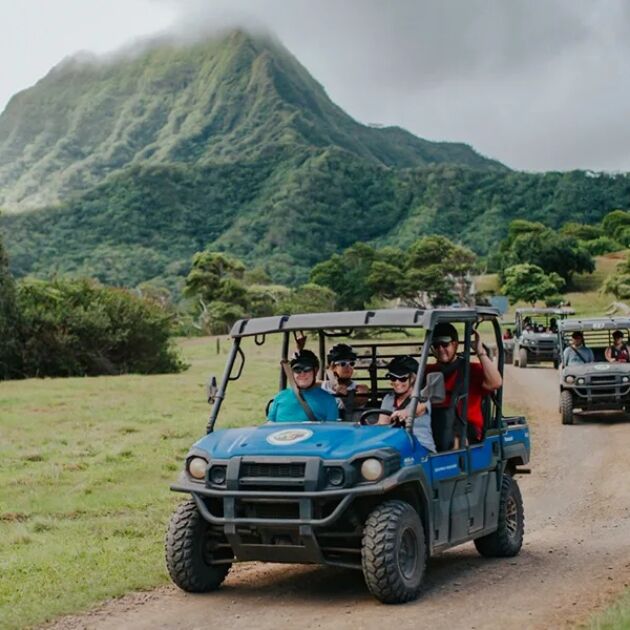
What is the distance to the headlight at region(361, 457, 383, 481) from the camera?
28.2 ft

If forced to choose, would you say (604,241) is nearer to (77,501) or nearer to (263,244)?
(263,244)

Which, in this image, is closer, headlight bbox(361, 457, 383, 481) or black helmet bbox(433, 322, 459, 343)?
headlight bbox(361, 457, 383, 481)

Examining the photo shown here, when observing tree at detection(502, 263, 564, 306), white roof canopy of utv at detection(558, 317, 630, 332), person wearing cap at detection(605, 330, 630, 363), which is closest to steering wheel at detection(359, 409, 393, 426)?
person wearing cap at detection(605, 330, 630, 363)

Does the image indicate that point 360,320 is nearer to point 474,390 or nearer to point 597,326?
point 474,390

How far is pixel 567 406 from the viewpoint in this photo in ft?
80.0

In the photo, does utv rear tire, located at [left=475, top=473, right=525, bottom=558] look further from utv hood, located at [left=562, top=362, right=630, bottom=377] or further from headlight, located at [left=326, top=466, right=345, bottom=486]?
utv hood, located at [left=562, top=362, right=630, bottom=377]

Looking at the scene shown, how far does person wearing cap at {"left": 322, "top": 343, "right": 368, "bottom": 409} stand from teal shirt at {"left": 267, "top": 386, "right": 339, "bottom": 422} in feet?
0.91

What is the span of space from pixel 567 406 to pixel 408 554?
632 inches

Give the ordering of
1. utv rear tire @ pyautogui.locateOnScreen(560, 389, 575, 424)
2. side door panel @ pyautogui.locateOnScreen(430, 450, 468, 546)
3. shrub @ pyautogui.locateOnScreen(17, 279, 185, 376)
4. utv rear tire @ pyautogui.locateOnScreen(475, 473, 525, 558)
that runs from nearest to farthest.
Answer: side door panel @ pyautogui.locateOnScreen(430, 450, 468, 546)
utv rear tire @ pyautogui.locateOnScreen(475, 473, 525, 558)
utv rear tire @ pyautogui.locateOnScreen(560, 389, 575, 424)
shrub @ pyautogui.locateOnScreen(17, 279, 185, 376)

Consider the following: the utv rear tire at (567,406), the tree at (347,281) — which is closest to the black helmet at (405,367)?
the utv rear tire at (567,406)

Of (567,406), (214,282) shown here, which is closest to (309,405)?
(567,406)

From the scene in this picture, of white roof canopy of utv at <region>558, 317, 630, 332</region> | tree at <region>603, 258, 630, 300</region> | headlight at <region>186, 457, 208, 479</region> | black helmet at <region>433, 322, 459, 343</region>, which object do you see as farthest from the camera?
tree at <region>603, 258, 630, 300</region>

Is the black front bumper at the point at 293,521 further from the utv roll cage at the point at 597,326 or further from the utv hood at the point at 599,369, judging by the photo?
the utv roll cage at the point at 597,326

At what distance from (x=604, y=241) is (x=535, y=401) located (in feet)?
411
